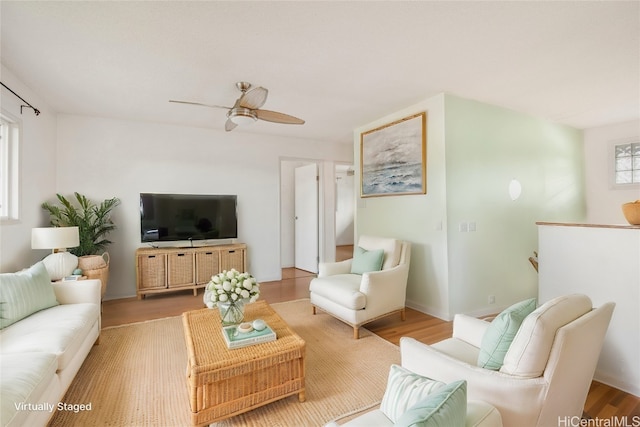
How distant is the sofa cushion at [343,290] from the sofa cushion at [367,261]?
0.09 m

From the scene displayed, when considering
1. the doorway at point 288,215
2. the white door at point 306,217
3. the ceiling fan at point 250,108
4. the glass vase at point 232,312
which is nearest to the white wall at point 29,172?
the ceiling fan at point 250,108

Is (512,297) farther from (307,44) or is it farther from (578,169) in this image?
(307,44)

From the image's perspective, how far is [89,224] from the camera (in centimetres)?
375

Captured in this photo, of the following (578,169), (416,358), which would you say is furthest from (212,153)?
(578,169)

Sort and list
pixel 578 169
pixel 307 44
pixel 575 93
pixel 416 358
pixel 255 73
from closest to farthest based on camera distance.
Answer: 1. pixel 416 358
2. pixel 307 44
3. pixel 255 73
4. pixel 575 93
5. pixel 578 169

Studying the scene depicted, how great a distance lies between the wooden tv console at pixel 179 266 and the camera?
3.98m

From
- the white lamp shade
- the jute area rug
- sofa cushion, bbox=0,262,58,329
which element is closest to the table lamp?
the white lamp shade

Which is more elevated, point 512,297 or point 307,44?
point 307,44

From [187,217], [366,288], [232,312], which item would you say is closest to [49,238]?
[187,217]

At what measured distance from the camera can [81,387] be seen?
2008 mm

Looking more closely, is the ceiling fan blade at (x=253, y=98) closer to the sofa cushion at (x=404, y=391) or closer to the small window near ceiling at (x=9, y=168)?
the small window near ceiling at (x=9, y=168)

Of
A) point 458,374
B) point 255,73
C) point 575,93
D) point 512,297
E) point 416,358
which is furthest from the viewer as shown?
point 512,297

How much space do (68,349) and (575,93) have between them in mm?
5022

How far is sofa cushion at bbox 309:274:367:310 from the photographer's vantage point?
2787mm
